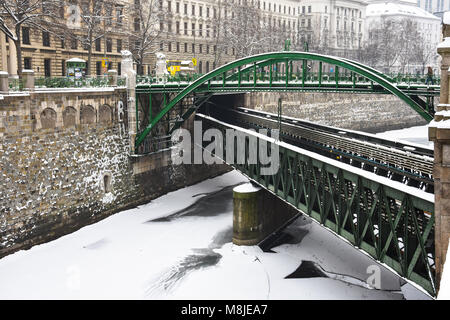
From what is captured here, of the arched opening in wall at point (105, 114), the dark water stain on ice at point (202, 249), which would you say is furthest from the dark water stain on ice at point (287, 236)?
the arched opening in wall at point (105, 114)

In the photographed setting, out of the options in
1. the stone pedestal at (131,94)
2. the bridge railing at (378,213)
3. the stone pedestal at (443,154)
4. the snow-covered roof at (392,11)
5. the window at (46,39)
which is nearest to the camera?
the stone pedestal at (443,154)

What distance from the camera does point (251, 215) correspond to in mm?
26078

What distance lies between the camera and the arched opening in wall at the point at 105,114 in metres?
30.2

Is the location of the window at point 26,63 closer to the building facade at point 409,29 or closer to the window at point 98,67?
the window at point 98,67

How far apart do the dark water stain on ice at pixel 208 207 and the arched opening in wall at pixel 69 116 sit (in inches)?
286

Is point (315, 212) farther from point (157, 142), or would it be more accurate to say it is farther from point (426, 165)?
point (157, 142)

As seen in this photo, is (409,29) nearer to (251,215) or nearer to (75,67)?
(75,67)

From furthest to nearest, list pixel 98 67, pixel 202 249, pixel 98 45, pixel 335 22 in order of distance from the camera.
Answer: pixel 335 22, pixel 98 67, pixel 98 45, pixel 202 249

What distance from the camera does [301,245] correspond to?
25781 mm

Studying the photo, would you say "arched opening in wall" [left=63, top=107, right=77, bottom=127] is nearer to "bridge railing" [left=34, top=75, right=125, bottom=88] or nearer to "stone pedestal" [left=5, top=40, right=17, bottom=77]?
"bridge railing" [left=34, top=75, right=125, bottom=88]

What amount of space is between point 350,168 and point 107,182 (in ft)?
55.8

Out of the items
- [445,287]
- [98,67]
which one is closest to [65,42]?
[98,67]

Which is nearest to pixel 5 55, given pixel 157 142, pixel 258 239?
pixel 157 142

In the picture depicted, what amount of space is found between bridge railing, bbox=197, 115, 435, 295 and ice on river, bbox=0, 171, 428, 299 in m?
2.66
